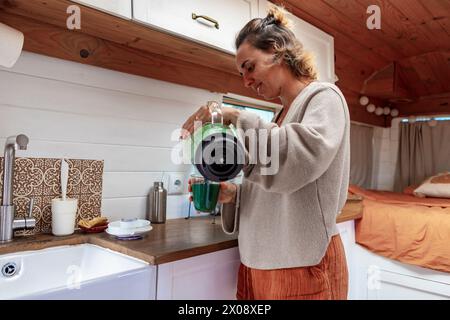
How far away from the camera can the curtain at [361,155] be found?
3008 mm

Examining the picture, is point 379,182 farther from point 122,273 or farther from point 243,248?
point 122,273

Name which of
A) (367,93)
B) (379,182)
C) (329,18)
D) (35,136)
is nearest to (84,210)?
(35,136)

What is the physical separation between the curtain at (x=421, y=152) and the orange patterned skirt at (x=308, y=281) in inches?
98.1

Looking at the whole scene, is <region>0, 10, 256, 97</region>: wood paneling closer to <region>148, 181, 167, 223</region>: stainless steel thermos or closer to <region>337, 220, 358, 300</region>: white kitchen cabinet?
<region>148, 181, 167, 223</region>: stainless steel thermos

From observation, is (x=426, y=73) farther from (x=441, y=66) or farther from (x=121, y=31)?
(x=121, y=31)

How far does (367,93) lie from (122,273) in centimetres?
267

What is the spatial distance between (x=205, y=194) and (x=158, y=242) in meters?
0.22

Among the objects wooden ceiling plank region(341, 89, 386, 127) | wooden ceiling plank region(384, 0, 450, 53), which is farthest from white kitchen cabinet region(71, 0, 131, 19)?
wooden ceiling plank region(341, 89, 386, 127)

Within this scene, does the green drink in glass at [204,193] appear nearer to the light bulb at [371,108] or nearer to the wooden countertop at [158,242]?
the wooden countertop at [158,242]

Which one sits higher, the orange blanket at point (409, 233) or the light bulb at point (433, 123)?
the light bulb at point (433, 123)

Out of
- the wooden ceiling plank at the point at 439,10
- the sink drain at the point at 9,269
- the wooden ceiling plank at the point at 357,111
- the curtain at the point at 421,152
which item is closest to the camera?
the sink drain at the point at 9,269

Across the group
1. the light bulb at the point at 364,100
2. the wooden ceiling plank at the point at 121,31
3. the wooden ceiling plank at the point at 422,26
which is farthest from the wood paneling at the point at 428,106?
the wooden ceiling plank at the point at 121,31

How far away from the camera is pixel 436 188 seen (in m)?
2.46

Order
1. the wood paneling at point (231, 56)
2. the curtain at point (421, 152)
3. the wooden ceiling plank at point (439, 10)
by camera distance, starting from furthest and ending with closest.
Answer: the curtain at point (421, 152) < the wooden ceiling plank at point (439, 10) < the wood paneling at point (231, 56)
